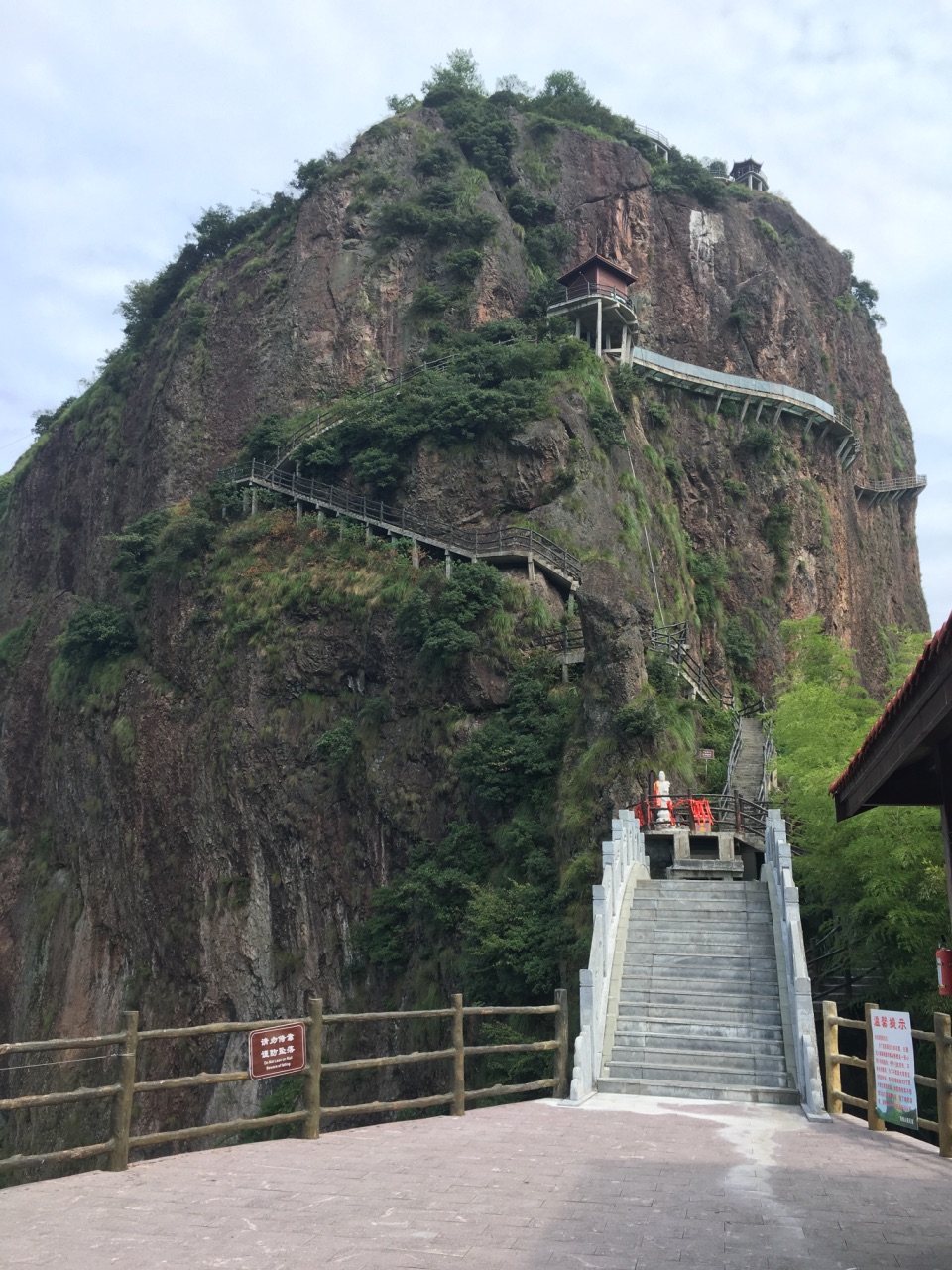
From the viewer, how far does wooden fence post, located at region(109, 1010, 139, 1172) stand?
9391 millimetres

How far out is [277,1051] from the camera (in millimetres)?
10719

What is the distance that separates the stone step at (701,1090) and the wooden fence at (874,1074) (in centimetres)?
69

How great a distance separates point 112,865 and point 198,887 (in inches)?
216

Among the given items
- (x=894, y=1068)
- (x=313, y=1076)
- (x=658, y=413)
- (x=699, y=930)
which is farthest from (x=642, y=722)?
(x=658, y=413)

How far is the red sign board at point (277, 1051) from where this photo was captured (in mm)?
10555

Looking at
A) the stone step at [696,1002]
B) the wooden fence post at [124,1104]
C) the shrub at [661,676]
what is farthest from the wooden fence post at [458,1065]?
the shrub at [661,676]

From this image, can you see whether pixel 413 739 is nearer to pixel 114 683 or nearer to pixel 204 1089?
pixel 204 1089

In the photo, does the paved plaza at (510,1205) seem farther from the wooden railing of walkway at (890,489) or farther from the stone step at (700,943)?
the wooden railing of walkway at (890,489)

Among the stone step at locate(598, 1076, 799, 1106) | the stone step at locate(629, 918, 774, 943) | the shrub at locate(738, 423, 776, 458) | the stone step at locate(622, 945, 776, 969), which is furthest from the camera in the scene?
the shrub at locate(738, 423, 776, 458)

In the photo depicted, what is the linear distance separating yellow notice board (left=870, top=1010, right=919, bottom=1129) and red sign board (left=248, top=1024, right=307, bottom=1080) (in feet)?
19.1

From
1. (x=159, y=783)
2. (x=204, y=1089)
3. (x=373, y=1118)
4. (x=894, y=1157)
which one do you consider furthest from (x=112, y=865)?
(x=894, y=1157)

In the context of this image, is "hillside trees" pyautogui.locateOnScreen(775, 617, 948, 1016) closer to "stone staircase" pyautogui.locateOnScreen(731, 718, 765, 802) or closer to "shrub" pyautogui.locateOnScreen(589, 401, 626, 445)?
"stone staircase" pyautogui.locateOnScreen(731, 718, 765, 802)

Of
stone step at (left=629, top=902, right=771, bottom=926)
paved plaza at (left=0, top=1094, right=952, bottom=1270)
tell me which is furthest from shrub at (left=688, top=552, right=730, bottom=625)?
paved plaza at (left=0, top=1094, right=952, bottom=1270)

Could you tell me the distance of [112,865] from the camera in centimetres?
3797
